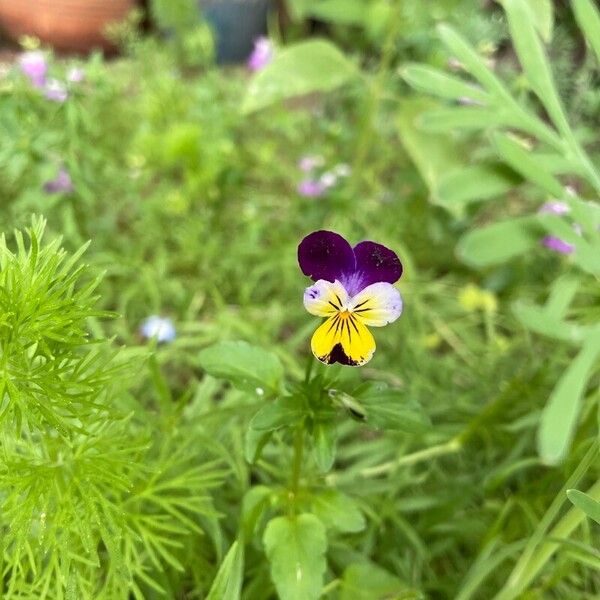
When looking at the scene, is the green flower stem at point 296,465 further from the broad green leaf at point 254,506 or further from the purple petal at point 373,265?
the purple petal at point 373,265

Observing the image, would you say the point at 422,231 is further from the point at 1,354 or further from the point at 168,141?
the point at 1,354

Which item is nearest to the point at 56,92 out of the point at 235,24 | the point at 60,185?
the point at 60,185

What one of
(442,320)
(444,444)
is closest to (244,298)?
(442,320)

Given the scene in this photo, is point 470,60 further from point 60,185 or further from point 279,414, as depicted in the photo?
point 60,185

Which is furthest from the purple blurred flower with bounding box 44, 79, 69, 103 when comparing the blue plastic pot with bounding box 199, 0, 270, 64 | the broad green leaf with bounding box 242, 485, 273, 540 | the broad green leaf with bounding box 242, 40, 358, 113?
the blue plastic pot with bounding box 199, 0, 270, 64

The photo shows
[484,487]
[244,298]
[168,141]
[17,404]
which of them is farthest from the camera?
[168,141]

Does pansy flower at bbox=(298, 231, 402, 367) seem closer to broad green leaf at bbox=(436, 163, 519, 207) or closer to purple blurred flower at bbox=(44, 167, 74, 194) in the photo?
broad green leaf at bbox=(436, 163, 519, 207)
